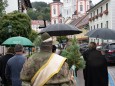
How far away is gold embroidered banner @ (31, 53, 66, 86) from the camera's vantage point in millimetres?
4059

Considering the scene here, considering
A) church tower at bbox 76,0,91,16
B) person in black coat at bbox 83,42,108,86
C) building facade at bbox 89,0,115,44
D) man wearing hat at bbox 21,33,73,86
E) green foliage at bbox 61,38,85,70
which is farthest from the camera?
church tower at bbox 76,0,91,16

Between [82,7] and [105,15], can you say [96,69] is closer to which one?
[105,15]

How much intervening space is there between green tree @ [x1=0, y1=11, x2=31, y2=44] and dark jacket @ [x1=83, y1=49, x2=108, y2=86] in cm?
1416

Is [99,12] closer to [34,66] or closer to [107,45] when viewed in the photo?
[107,45]

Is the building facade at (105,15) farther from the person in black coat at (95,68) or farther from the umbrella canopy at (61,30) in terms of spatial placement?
the person in black coat at (95,68)

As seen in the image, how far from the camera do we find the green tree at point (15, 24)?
2379 cm

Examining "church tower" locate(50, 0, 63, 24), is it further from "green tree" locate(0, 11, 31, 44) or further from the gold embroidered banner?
the gold embroidered banner

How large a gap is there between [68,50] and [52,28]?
304 cm

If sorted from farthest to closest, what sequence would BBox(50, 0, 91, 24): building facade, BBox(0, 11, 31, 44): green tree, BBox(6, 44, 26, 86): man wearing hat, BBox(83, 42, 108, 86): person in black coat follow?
BBox(50, 0, 91, 24): building facade → BBox(0, 11, 31, 44): green tree → BBox(83, 42, 108, 86): person in black coat → BBox(6, 44, 26, 86): man wearing hat

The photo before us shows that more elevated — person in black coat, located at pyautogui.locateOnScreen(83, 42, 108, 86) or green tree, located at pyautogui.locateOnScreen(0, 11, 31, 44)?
green tree, located at pyautogui.locateOnScreen(0, 11, 31, 44)

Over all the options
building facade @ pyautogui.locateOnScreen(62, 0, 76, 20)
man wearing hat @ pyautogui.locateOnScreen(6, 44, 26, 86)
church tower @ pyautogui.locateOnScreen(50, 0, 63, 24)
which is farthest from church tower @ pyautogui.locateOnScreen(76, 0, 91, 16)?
man wearing hat @ pyautogui.locateOnScreen(6, 44, 26, 86)

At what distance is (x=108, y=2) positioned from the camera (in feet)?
145

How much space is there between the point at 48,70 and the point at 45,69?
0.04 metres

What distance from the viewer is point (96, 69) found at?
9547 millimetres
